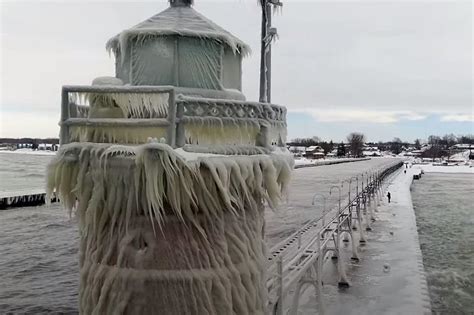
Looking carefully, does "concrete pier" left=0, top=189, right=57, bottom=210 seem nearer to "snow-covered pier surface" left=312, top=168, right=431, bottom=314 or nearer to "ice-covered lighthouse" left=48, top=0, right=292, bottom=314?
"snow-covered pier surface" left=312, top=168, right=431, bottom=314

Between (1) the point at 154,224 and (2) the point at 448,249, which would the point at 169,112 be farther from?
(2) the point at 448,249

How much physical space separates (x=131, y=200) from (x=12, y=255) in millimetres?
25129

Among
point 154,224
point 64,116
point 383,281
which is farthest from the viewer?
point 383,281

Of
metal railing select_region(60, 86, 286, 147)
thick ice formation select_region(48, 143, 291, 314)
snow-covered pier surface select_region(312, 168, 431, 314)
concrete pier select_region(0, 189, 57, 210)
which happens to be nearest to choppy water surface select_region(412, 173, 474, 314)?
snow-covered pier surface select_region(312, 168, 431, 314)

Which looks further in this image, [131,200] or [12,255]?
[12,255]

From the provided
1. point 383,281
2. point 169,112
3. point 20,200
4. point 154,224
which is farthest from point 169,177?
point 20,200

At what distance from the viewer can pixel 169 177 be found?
567cm

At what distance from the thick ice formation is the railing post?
1.00ft

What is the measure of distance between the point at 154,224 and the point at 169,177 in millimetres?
618

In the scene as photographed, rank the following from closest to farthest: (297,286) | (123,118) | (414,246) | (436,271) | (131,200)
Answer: (131,200) < (123,118) < (297,286) < (436,271) < (414,246)

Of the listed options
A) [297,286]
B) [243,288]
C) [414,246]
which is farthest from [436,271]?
[243,288]

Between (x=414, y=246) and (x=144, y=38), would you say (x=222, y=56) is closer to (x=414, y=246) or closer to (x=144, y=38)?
(x=144, y=38)

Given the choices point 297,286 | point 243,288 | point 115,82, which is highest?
point 115,82

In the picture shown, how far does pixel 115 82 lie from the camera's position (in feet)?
22.0
